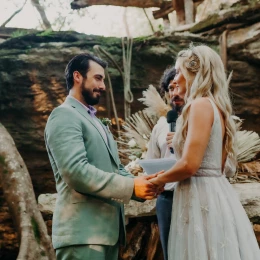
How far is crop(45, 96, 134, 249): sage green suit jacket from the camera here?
2246mm

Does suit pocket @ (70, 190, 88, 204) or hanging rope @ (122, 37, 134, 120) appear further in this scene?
hanging rope @ (122, 37, 134, 120)

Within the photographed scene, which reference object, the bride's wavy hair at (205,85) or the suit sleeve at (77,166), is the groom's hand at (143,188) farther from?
the bride's wavy hair at (205,85)

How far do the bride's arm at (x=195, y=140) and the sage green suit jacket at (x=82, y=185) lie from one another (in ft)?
1.04

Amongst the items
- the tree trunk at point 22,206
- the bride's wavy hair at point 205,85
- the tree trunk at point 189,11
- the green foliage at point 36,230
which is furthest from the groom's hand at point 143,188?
the tree trunk at point 189,11

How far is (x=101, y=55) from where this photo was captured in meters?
6.00

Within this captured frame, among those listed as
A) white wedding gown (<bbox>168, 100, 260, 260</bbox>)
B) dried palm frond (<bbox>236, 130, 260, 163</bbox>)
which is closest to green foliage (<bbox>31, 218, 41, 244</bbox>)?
dried palm frond (<bbox>236, 130, 260, 163</bbox>)

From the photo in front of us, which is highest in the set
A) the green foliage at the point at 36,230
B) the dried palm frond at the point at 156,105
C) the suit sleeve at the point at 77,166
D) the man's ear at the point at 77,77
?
the man's ear at the point at 77,77

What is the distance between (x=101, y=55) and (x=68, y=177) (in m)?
3.96

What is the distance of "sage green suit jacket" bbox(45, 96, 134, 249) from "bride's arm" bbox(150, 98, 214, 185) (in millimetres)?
318

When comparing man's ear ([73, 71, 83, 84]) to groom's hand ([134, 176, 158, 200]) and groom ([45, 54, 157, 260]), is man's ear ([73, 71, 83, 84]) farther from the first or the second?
groom's hand ([134, 176, 158, 200])

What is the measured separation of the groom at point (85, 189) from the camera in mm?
2244

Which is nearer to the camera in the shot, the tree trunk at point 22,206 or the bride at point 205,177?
the bride at point 205,177

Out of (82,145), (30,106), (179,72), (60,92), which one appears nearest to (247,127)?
(60,92)

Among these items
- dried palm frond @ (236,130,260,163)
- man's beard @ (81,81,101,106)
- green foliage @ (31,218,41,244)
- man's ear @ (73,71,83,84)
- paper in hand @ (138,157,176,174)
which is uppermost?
man's ear @ (73,71,83,84)
